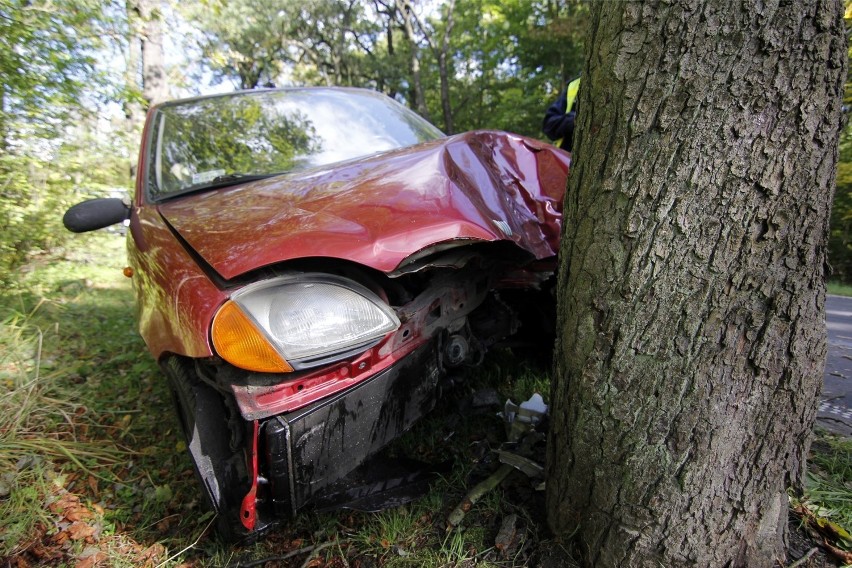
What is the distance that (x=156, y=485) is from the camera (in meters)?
2.04

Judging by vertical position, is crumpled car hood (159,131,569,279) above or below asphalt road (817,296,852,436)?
above

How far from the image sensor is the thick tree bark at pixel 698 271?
1.03 metres

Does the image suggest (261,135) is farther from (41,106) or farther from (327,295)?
(41,106)

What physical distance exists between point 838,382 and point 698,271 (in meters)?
2.02

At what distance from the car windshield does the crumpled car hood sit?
28 cm

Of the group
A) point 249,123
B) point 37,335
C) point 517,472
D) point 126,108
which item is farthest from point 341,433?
point 126,108

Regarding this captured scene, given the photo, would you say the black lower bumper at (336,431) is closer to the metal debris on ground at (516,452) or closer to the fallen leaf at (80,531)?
the metal debris on ground at (516,452)

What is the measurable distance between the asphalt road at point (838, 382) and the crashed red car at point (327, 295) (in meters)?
1.26

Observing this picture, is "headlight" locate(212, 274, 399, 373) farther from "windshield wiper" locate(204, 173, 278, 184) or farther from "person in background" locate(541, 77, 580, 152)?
"person in background" locate(541, 77, 580, 152)

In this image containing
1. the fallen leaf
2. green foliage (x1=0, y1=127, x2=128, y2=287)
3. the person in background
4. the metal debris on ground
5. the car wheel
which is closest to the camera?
the car wheel

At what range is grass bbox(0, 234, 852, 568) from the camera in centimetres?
152

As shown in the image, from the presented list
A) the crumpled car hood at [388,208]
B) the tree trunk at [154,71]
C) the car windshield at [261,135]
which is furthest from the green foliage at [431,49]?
the crumpled car hood at [388,208]

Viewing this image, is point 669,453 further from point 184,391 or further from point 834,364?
point 834,364

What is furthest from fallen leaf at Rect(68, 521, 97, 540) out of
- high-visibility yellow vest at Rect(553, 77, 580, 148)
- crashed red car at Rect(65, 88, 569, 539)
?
high-visibility yellow vest at Rect(553, 77, 580, 148)
